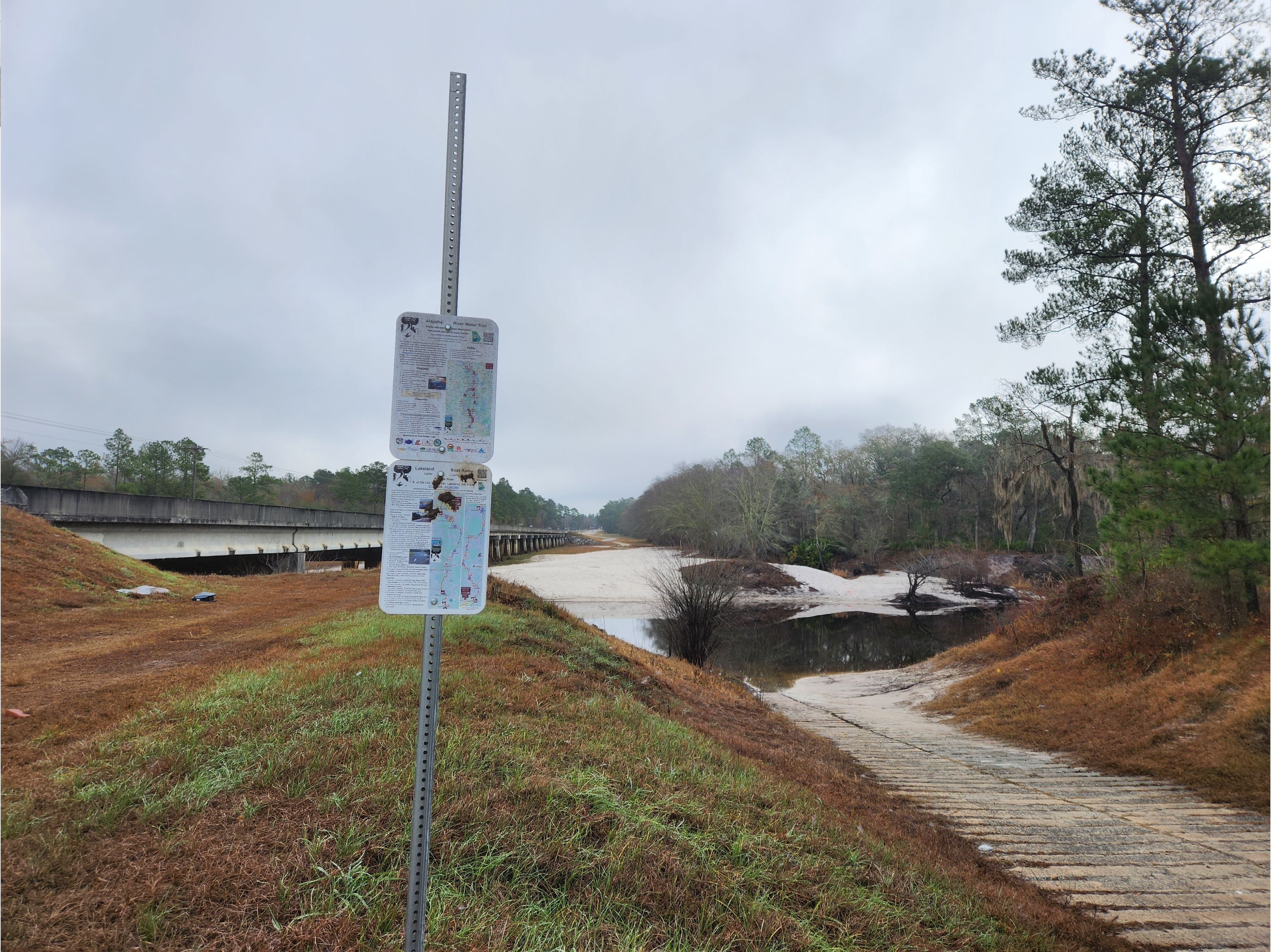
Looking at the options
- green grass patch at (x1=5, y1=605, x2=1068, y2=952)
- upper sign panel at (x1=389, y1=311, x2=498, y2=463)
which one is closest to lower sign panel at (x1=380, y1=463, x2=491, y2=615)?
upper sign panel at (x1=389, y1=311, x2=498, y2=463)

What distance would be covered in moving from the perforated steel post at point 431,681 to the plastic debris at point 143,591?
648 inches

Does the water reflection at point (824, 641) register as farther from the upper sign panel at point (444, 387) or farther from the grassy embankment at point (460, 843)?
the upper sign panel at point (444, 387)

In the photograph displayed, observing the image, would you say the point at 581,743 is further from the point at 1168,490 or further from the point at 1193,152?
the point at 1193,152

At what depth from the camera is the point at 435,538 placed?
2420 millimetres

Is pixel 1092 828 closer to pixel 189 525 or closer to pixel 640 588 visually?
pixel 189 525

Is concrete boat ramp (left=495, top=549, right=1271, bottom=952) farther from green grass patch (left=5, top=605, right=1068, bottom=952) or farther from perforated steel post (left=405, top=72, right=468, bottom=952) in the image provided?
perforated steel post (left=405, top=72, right=468, bottom=952)

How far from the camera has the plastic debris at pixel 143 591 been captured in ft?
48.0

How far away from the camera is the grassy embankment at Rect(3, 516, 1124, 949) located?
2.45 meters

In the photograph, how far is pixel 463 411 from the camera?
8.27 feet

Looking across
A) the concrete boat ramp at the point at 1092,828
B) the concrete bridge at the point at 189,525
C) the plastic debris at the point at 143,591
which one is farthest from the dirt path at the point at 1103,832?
the plastic debris at the point at 143,591

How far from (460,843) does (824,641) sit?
2438cm

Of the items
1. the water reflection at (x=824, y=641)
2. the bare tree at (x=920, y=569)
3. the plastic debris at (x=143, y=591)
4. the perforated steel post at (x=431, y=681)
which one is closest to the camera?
the perforated steel post at (x=431, y=681)

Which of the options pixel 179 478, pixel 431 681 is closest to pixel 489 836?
pixel 431 681

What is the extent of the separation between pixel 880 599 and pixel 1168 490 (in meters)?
29.4
